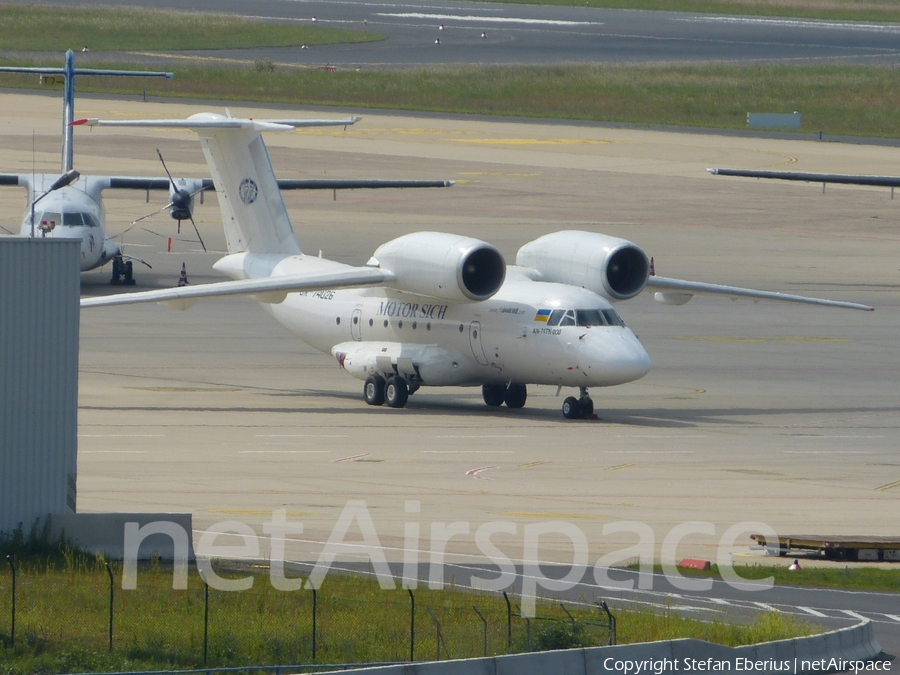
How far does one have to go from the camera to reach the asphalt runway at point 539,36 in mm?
123500

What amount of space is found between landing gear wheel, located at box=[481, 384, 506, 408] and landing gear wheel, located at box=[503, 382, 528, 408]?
0.38ft

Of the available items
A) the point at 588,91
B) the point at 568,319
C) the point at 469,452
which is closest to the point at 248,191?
the point at 568,319

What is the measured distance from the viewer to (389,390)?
37.2 meters

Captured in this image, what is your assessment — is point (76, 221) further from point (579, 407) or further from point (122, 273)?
point (579, 407)

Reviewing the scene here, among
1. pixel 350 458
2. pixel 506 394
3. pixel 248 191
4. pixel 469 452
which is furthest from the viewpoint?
pixel 248 191

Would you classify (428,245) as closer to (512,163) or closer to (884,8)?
(512,163)

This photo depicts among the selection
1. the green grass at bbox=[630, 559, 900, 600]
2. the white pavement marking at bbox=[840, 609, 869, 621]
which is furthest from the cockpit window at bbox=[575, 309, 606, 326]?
the white pavement marking at bbox=[840, 609, 869, 621]

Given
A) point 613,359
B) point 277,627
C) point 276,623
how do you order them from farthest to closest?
point 613,359 < point 276,623 < point 277,627

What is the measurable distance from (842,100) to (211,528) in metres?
91.7

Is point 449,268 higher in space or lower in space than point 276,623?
higher

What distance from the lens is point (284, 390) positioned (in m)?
39.4

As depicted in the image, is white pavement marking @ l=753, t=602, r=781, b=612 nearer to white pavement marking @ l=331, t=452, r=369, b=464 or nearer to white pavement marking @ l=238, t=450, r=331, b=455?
white pavement marking @ l=331, t=452, r=369, b=464

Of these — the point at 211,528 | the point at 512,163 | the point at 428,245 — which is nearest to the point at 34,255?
the point at 211,528

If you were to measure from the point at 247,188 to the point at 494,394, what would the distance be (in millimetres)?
8460
